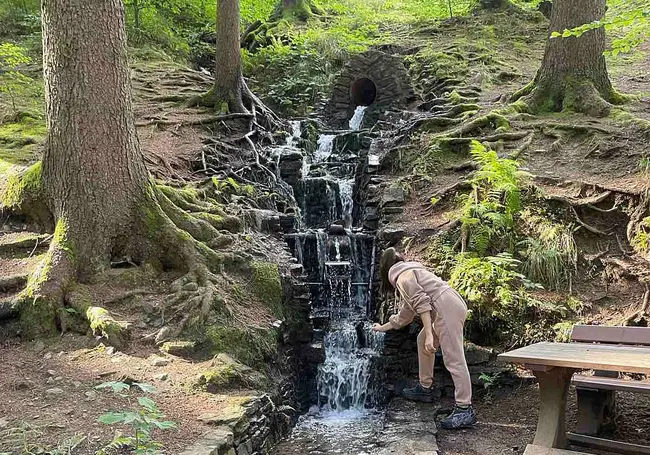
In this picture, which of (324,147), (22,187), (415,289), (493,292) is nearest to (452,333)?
(415,289)

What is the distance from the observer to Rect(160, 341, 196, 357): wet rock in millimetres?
5723

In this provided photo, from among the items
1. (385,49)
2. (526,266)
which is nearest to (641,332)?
(526,266)

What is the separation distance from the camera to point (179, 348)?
5.75 metres

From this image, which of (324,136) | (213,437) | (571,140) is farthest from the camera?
(324,136)

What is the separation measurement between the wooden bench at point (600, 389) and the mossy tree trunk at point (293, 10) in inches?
696

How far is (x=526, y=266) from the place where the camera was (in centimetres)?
729

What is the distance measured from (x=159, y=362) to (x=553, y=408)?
146 inches

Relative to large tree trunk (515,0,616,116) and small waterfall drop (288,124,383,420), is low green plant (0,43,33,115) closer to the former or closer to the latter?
small waterfall drop (288,124,383,420)

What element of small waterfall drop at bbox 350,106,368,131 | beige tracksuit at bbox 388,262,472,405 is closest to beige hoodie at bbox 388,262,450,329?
beige tracksuit at bbox 388,262,472,405

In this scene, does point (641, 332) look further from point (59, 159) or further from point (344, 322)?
point (59, 159)

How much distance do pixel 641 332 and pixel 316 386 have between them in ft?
14.0

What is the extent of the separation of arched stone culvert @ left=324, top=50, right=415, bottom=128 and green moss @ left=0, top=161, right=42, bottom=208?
9.91 meters

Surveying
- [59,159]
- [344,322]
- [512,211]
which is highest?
[59,159]

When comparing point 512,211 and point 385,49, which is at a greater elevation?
point 385,49
